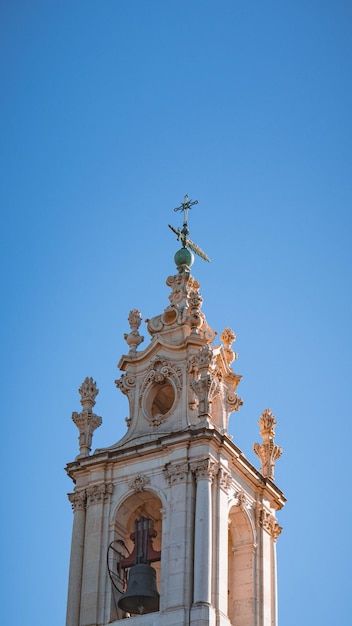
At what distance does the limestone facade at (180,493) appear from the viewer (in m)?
46.8

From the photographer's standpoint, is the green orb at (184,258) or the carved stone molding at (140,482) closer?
the carved stone molding at (140,482)

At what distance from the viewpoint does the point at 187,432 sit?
159 ft

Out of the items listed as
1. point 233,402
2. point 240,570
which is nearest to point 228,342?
point 233,402

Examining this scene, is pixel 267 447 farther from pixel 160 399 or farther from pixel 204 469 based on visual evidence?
pixel 204 469

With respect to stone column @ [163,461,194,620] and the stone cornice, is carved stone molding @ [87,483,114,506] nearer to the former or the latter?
the stone cornice

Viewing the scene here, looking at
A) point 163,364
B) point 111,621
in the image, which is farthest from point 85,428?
point 111,621

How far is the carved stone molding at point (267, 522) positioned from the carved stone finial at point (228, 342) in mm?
4763

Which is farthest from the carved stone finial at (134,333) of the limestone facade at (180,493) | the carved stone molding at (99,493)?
the carved stone molding at (99,493)

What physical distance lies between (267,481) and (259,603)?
3.70m

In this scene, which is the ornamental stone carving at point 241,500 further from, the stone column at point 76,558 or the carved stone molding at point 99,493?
the stone column at point 76,558

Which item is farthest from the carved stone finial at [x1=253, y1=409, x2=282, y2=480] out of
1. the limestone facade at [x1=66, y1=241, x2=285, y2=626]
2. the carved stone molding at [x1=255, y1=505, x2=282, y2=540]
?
the carved stone molding at [x1=255, y1=505, x2=282, y2=540]

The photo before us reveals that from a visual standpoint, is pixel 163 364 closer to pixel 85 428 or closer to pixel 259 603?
pixel 85 428

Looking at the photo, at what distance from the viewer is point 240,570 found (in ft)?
163

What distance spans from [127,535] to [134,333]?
21.4 ft
